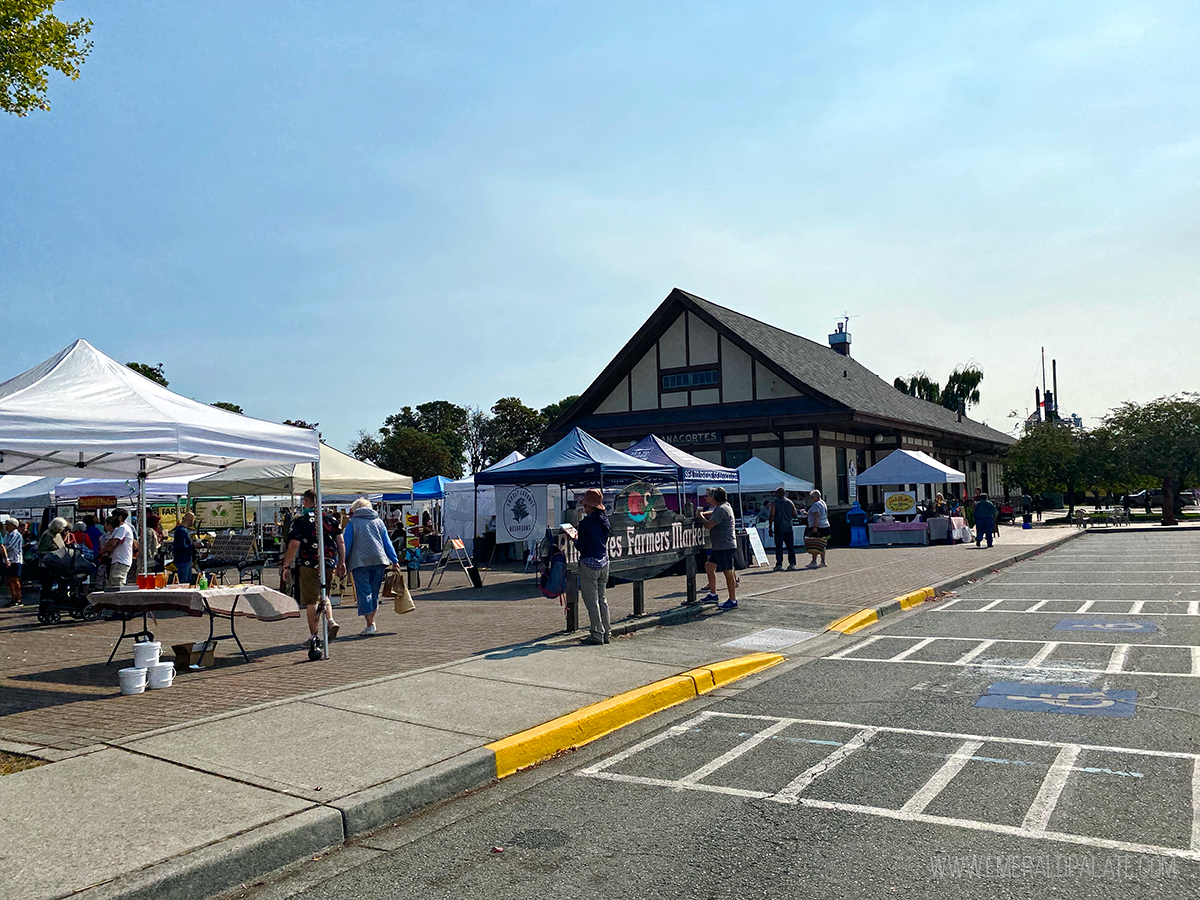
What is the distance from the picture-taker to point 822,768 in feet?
19.0

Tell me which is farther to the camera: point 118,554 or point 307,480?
point 307,480

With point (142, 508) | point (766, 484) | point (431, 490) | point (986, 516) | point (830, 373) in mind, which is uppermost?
point (830, 373)

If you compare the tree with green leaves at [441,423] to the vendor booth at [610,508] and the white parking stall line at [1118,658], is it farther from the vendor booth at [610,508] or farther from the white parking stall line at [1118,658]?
the white parking stall line at [1118,658]

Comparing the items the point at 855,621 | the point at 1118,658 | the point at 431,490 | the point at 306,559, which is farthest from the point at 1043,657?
the point at 431,490

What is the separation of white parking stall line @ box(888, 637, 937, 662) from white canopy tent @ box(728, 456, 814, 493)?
15765mm

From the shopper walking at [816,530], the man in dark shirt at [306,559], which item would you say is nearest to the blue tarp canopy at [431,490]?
the shopper walking at [816,530]

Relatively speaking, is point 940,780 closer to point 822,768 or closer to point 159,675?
point 822,768

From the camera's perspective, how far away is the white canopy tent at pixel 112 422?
26.0 ft

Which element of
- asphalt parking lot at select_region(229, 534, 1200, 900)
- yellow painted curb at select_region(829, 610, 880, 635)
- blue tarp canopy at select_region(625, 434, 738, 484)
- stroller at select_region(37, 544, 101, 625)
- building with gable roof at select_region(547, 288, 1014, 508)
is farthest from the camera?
building with gable roof at select_region(547, 288, 1014, 508)

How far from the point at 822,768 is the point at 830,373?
32.7 m

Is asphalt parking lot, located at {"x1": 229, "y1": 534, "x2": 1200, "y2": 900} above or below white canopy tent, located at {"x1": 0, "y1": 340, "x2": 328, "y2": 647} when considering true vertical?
below

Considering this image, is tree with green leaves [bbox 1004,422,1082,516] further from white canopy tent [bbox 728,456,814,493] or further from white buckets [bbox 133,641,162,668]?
white buckets [bbox 133,641,162,668]

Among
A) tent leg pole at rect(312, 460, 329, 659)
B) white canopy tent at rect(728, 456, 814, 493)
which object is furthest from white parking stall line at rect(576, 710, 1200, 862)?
white canopy tent at rect(728, 456, 814, 493)

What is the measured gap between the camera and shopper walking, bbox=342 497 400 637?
35.3ft
